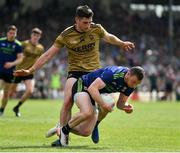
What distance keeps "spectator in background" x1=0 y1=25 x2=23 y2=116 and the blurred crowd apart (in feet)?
65.9

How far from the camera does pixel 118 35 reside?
169ft

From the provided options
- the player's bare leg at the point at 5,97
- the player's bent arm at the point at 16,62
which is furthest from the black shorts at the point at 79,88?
the player's bare leg at the point at 5,97

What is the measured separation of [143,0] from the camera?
55.0 metres

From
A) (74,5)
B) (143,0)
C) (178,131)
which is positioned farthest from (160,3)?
(178,131)

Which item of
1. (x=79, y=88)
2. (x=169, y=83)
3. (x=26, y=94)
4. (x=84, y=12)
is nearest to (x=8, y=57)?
(x=26, y=94)

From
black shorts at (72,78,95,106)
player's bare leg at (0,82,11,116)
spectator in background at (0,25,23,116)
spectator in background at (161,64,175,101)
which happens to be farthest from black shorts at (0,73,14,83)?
spectator in background at (161,64,175,101)

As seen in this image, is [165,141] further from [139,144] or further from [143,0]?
[143,0]

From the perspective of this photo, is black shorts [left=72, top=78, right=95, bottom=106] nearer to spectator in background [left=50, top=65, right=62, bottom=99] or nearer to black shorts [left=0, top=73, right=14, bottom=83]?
black shorts [left=0, top=73, right=14, bottom=83]

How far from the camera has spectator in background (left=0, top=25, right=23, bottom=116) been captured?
22094 mm

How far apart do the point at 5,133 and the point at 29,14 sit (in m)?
37.7

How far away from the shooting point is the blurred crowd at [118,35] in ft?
145

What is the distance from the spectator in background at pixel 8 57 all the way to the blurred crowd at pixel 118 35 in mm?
20099

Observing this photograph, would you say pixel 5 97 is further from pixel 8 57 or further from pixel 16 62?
pixel 8 57

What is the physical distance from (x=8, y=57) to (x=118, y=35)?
29.5m
